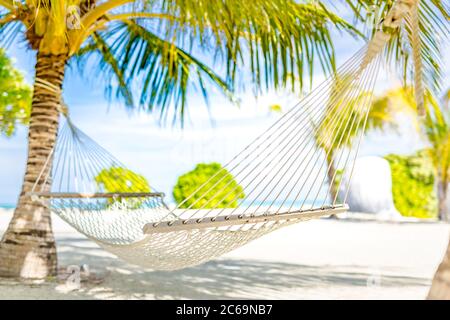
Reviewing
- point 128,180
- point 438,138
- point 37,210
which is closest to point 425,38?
point 128,180

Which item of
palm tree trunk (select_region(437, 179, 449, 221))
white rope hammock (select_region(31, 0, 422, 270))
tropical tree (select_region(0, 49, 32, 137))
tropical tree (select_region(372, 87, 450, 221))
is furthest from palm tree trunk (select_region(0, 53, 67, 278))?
palm tree trunk (select_region(437, 179, 449, 221))

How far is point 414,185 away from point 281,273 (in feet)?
26.0

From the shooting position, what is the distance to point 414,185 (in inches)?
437

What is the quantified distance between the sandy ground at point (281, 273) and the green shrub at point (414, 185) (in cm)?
452

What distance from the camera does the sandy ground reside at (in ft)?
10.2

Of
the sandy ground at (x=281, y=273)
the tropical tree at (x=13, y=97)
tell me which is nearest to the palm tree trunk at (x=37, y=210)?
the sandy ground at (x=281, y=273)

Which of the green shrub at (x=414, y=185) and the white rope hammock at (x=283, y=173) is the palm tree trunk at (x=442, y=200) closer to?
the green shrub at (x=414, y=185)

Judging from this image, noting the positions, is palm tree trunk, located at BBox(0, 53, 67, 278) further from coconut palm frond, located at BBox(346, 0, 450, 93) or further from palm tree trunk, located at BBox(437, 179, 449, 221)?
palm tree trunk, located at BBox(437, 179, 449, 221)

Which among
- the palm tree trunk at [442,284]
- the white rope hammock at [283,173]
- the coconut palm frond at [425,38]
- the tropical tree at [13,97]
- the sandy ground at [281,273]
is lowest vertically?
the sandy ground at [281,273]

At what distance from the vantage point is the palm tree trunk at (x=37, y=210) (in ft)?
10.5

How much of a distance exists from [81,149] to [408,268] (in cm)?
277

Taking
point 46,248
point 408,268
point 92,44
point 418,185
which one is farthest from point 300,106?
point 418,185

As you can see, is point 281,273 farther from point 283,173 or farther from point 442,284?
point 442,284
